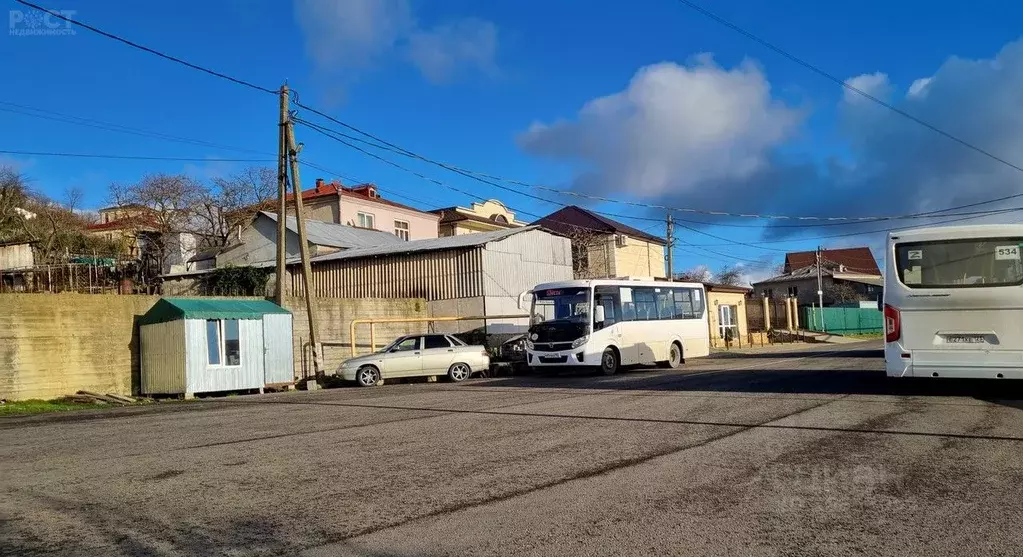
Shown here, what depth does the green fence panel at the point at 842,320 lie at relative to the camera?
52.7m

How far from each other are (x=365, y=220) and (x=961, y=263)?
1860 inches

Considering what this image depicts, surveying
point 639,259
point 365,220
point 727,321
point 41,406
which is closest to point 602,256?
point 639,259

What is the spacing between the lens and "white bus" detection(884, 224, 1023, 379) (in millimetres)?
10781

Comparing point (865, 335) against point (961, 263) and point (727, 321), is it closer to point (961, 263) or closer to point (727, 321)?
point (727, 321)

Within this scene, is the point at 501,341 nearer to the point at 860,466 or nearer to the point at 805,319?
the point at 860,466

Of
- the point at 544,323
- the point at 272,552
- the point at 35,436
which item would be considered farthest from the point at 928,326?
the point at 35,436

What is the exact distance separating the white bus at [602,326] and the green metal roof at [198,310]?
7902 mm

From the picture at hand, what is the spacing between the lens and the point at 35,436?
34.8 ft

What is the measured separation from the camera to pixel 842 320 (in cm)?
5531

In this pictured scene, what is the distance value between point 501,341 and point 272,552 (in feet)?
75.6

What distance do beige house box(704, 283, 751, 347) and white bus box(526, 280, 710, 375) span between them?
1883 cm

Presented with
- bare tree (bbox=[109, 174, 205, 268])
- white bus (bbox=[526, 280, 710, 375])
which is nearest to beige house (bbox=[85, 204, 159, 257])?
bare tree (bbox=[109, 174, 205, 268])

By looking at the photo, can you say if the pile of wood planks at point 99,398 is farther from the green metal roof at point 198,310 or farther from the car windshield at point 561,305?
the car windshield at point 561,305

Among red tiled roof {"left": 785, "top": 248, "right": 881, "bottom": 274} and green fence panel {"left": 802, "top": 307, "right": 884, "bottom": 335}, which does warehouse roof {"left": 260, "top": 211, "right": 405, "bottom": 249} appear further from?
red tiled roof {"left": 785, "top": 248, "right": 881, "bottom": 274}
